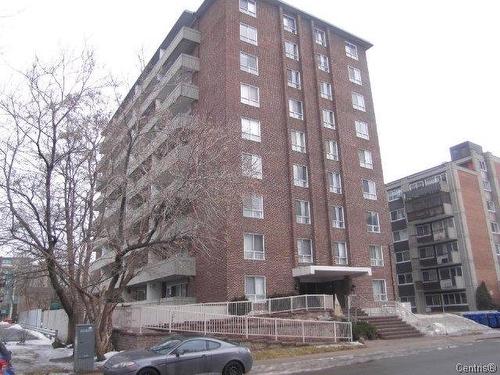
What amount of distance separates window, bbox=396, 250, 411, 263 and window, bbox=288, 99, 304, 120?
29000 millimetres

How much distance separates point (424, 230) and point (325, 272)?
29.3 m

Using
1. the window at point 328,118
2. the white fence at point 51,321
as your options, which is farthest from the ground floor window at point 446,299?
the white fence at point 51,321

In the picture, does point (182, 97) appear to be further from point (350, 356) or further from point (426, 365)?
point (426, 365)

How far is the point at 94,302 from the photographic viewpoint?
58.2ft

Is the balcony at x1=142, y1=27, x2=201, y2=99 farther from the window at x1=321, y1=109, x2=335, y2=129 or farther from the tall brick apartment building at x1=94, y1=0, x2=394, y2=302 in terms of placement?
the window at x1=321, y1=109, x2=335, y2=129

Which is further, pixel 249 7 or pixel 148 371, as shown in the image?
pixel 249 7

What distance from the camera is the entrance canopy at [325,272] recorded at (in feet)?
92.0

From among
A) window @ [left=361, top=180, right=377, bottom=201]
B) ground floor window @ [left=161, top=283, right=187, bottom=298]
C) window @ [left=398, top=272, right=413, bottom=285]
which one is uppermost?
window @ [left=361, top=180, right=377, bottom=201]

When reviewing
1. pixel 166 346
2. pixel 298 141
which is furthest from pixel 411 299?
pixel 166 346

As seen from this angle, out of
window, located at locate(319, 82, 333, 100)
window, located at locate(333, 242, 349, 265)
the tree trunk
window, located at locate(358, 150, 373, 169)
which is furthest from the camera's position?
window, located at locate(358, 150, 373, 169)

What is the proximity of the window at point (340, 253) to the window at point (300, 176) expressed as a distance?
454 cm

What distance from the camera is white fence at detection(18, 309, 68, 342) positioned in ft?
99.3

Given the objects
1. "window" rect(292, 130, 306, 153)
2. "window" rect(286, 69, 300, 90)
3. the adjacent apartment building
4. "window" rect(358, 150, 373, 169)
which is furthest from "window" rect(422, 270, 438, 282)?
"window" rect(286, 69, 300, 90)

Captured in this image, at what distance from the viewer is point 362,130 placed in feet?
123
